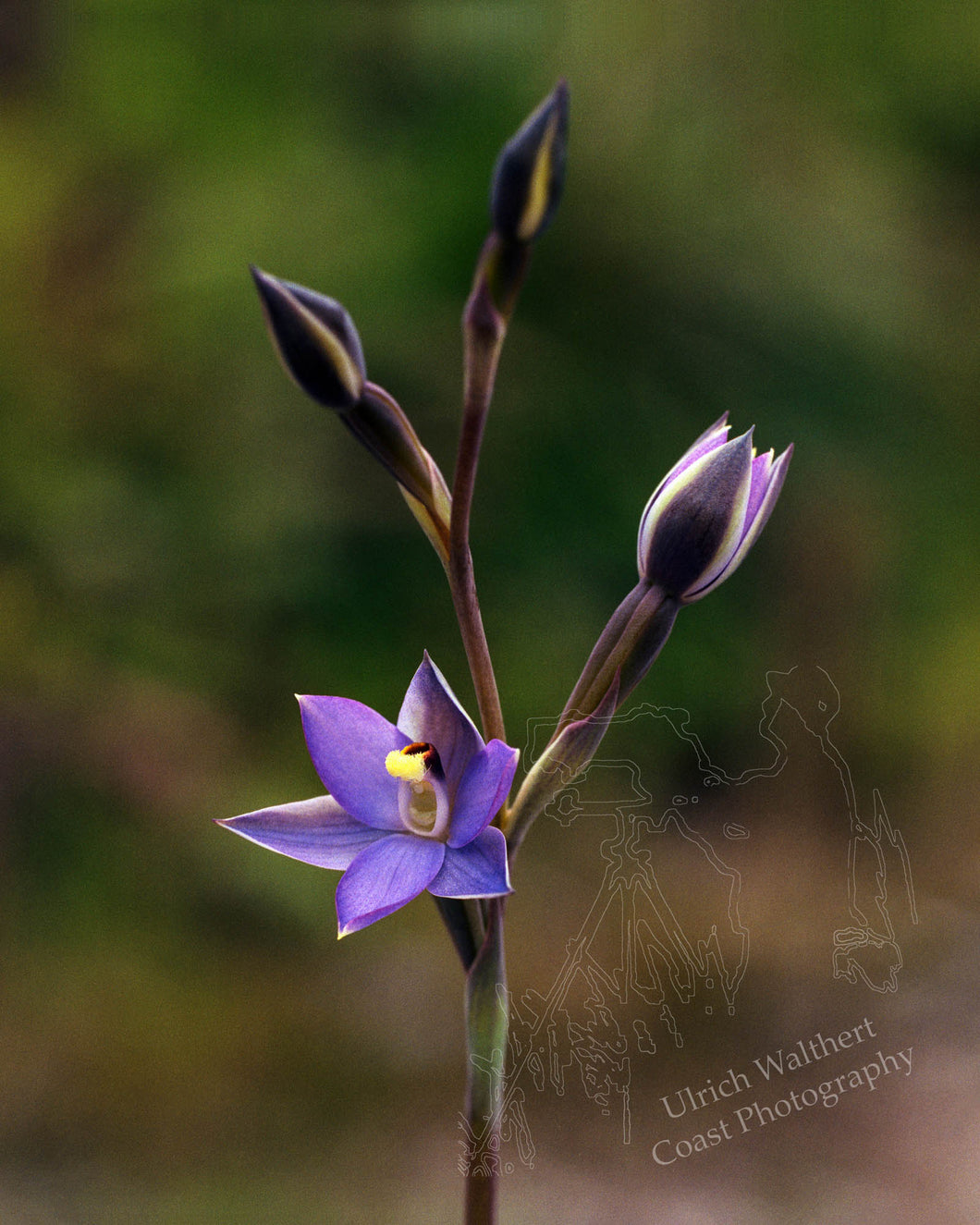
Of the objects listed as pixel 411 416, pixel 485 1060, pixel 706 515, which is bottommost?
pixel 485 1060

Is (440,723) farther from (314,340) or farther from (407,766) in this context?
A: (314,340)

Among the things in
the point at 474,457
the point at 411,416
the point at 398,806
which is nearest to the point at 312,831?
the point at 398,806

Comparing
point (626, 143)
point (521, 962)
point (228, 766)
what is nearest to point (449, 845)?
point (521, 962)

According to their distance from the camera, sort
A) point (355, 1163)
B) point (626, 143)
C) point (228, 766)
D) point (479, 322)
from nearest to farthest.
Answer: point (479, 322) < point (355, 1163) < point (228, 766) < point (626, 143)

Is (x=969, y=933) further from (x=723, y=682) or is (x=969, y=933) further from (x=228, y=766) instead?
(x=228, y=766)

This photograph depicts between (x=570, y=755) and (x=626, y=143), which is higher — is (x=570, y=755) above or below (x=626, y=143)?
below

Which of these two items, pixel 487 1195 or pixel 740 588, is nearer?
pixel 487 1195

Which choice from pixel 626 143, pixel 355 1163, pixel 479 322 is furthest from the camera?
pixel 626 143
